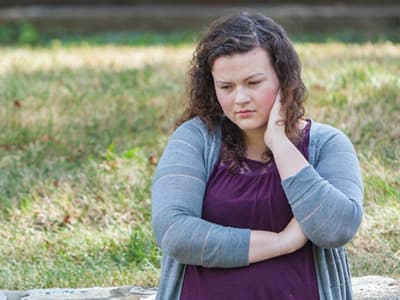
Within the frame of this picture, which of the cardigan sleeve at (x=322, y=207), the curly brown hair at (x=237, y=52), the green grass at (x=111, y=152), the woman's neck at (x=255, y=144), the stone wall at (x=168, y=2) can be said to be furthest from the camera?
the stone wall at (x=168, y=2)

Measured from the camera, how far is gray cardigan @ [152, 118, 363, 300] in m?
2.40

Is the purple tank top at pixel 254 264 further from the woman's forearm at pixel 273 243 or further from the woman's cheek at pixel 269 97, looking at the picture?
the woman's cheek at pixel 269 97

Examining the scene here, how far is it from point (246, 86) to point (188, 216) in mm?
420

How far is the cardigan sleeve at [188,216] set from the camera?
2.41m

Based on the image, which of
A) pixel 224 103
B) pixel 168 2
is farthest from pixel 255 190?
pixel 168 2

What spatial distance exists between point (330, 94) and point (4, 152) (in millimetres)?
1995

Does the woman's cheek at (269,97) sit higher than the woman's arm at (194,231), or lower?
higher

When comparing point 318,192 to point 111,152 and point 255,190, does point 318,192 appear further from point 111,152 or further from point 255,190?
point 111,152


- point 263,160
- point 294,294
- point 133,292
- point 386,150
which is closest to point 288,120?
point 263,160

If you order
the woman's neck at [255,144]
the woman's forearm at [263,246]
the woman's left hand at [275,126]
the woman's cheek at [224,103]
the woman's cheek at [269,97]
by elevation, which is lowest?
the woman's forearm at [263,246]

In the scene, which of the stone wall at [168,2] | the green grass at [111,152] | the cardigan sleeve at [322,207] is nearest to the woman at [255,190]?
the cardigan sleeve at [322,207]

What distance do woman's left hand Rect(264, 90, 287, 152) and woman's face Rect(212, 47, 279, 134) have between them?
0.02 m

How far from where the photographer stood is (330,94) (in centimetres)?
517

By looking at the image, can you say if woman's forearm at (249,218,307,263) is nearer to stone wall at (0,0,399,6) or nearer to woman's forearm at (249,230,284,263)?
woman's forearm at (249,230,284,263)
